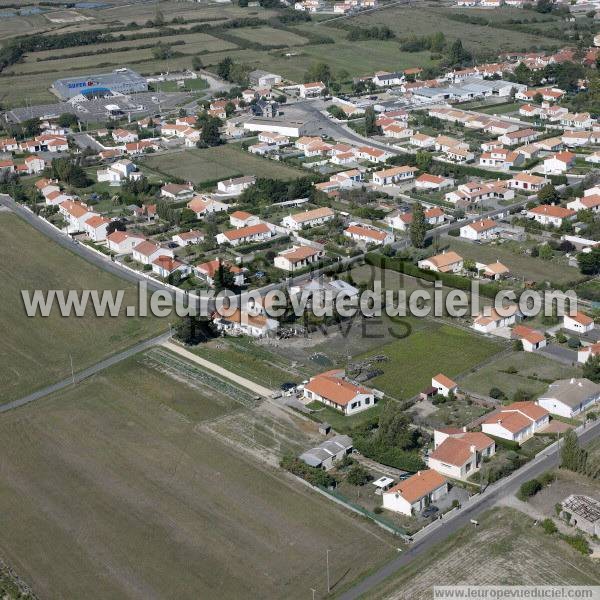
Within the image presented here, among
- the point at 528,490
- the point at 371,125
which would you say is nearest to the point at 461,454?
the point at 528,490

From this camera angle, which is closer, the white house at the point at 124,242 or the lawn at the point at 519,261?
the lawn at the point at 519,261

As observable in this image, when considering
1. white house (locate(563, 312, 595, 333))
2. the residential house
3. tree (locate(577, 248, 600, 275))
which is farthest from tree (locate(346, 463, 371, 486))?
tree (locate(577, 248, 600, 275))

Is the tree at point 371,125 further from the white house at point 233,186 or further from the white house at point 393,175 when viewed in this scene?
the white house at point 233,186

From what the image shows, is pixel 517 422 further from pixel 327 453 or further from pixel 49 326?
pixel 49 326

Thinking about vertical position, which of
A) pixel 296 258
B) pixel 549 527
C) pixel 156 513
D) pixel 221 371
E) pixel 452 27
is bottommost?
pixel 221 371

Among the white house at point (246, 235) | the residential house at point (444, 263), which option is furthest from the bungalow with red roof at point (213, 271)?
the residential house at point (444, 263)

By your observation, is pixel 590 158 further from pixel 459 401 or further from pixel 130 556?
pixel 130 556
